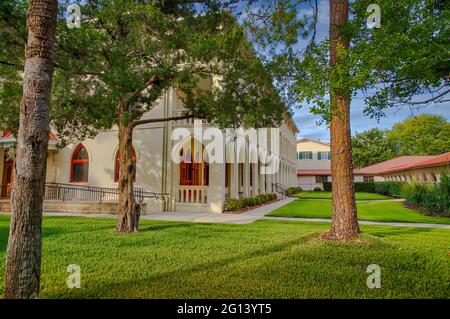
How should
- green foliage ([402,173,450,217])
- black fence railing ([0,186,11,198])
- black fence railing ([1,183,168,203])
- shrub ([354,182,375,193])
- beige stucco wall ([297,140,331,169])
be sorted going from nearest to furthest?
green foliage ([402,173,450,217]) → black fence railing ([1,183,168,203]) → black fence railing ([0,186,11,198]) → shrub ([354,182,375,193]) → beige stucco wall ([297,140,331,169])

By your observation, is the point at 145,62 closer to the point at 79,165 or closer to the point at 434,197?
the point at 79,165

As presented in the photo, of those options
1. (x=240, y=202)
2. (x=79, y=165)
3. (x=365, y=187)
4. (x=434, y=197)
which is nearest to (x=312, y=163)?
(x=365, y=187)

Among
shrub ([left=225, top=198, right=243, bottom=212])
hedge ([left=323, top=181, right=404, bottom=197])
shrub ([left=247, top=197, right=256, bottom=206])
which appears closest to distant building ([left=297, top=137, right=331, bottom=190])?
hedge ([left=323, top=181, right=404, bottom=197])

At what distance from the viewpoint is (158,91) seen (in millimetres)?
8555

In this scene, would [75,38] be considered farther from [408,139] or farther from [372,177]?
[408,139]

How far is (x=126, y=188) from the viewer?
850 cm

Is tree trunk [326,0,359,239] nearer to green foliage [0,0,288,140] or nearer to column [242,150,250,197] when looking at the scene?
green foliage [0,0,288,140]

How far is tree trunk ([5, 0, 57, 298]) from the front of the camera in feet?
9.36

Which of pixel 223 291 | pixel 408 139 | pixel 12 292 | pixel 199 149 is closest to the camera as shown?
pixel 12 292

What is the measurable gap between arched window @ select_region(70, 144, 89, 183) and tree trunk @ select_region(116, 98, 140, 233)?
10.3 m

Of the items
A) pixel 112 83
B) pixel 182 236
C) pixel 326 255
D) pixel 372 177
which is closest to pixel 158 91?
pixel 112 83

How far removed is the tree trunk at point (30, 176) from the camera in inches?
112

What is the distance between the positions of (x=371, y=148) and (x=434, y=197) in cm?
4376
